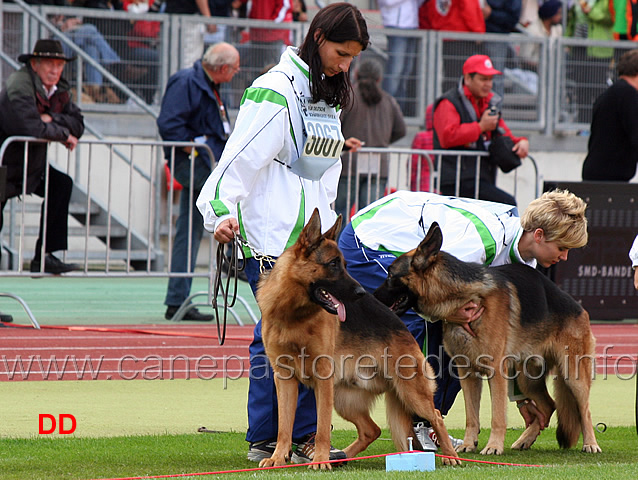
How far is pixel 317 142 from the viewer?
517 cm

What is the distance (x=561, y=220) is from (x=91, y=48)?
9.44m

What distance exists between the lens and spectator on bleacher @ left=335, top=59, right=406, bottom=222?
11453mm

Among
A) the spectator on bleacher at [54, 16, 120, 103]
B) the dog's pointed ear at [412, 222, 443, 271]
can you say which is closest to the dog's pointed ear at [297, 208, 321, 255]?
the dog's pointed ear at [412, 222, 443, 271]

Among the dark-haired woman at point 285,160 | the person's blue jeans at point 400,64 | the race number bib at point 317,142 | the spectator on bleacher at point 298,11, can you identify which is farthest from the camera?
the spectator on bleacher at point 298,11

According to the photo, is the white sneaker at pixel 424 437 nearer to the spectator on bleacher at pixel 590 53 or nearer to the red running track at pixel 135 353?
the red running track at pixel 135 353

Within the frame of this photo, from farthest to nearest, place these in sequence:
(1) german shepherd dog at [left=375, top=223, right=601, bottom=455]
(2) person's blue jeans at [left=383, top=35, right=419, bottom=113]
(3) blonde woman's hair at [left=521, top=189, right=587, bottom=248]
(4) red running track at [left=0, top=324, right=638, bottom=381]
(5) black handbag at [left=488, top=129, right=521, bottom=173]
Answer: (2) person's blue jeans at [left=383, top=35, right=419, bottom=113], (5) black handbag at [left=488, top=129, right=521, bottom=173], (4) red running track at [left=0, top=324, right=638, bottom=381], (3) blonde woman's hair at [left=521, top=189, right=587, bottom=248], (1) german shepherd dog at [left=375, top=223, right=601, bottom=455]

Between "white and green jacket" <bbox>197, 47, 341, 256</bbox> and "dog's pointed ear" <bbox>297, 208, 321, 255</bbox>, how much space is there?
0.29m

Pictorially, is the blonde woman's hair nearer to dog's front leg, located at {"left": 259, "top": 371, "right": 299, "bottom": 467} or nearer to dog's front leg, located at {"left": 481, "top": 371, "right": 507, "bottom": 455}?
dog's front leg, located at {"left": 481, "top": 371, "right": 507, "bottom": 455}

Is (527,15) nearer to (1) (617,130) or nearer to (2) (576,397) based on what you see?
(1) (617,130)

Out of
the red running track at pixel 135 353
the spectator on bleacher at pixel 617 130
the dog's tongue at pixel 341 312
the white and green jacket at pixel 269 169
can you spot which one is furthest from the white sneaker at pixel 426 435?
the spectator on bleacher at pixel 617 130

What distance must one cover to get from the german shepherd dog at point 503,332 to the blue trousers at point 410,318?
0.82 feet

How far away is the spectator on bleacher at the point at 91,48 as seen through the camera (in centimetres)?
1359

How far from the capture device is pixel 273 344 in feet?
16.1

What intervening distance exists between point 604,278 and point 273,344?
6.74 meters
